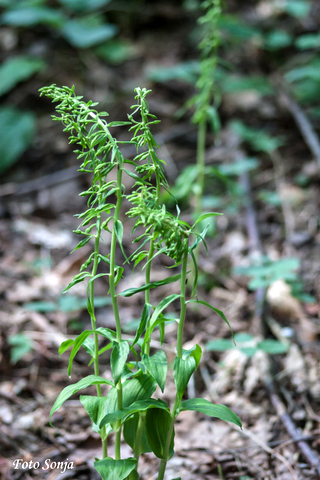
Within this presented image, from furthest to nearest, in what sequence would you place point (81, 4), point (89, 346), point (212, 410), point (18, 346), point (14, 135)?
point (81, 4) < point (14, 135) < point (18, 346) < point (89, 346) < point (212, 410)

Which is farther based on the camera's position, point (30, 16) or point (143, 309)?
point (30, 16)

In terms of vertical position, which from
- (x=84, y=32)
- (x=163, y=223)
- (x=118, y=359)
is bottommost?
(x=118, y=359)

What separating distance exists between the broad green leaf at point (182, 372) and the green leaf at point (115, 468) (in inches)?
10.0

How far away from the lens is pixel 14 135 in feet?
13.5

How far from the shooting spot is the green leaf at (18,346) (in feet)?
6.82

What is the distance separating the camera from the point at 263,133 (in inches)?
157

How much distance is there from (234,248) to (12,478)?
7.03 ft

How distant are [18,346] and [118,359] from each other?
4.50ft

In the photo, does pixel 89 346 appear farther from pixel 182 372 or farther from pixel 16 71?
pixel 16 71

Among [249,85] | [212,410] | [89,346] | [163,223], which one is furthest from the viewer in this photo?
[249,85]

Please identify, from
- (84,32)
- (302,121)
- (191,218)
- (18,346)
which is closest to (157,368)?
(18,346)

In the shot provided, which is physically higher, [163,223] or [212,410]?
[163,223]

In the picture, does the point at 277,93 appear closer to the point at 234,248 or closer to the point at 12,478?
the point at 234,248

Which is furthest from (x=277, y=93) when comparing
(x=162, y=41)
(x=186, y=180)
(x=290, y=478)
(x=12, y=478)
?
(x=12, y=478)
